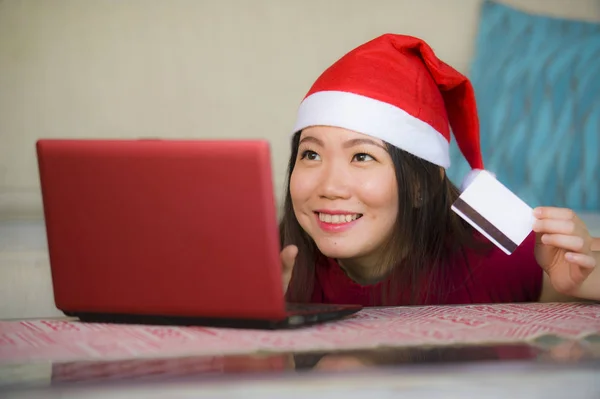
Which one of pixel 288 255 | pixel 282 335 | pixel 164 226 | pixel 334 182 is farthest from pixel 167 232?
pixel 334 182

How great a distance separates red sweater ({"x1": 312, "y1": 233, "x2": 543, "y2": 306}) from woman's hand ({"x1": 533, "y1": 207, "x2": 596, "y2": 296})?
0.72 feet

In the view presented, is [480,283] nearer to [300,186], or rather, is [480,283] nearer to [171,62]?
[300,186]

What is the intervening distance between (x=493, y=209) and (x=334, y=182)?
13.5 inches

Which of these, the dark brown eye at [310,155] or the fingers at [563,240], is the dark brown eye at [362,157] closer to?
the dark brown eye at [310,155]

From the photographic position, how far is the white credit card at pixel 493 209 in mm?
829

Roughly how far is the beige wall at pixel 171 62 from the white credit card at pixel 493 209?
1105mm

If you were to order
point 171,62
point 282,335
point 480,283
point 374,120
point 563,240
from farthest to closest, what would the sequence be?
point 171,62 → point 480,283 → point 374,120 → point 563,240 → point 282,335

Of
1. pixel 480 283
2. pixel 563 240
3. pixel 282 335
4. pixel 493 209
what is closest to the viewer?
pixel 282 335

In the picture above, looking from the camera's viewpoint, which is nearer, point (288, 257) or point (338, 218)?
point (288, 257)

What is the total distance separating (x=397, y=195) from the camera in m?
1.18

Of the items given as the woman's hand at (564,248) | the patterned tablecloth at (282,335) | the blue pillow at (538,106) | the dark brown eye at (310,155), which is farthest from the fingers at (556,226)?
the blue pillow at (538,106)

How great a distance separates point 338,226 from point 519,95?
994 mm

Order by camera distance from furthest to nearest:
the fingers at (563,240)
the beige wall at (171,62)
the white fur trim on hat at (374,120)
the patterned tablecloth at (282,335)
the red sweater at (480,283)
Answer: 1. the beige wall at (171,62)
2. the red sweater at (480,283)
3. the white fur trim on hat at (374,120)
4. the fingers at (563,240)
5. the patterned tablecloth at (282,335)

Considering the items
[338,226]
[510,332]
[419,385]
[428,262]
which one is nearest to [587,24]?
[428,262]
